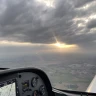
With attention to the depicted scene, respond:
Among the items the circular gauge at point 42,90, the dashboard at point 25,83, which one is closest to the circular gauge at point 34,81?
the dashboard at point 25,83

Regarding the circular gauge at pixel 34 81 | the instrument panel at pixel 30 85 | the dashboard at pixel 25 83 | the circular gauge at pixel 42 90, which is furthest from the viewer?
the circular gauge at pixel 42 90

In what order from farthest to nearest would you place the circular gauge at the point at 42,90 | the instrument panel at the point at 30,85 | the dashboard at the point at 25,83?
the circular gauge at the point at 42,90 < the instrument panel at the point at 30,85 < the dashboard at the point at 25,83

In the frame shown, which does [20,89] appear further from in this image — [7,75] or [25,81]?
[7,75]

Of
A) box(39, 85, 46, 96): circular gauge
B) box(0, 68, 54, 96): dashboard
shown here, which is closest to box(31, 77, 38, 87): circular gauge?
box(0, 68, 54, 96): dashboard

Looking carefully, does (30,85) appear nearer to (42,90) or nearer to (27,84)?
(27,84)

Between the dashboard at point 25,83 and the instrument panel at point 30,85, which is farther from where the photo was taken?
the instrument panel at point 30,85

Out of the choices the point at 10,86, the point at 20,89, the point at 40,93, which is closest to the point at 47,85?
the point at 40,93

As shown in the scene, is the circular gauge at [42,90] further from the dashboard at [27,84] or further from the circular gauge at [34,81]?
the circular gauge at [34,81]

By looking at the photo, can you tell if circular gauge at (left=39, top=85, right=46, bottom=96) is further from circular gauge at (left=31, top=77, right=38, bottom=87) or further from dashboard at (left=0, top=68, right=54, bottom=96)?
circular gauge at (left=31, top=77, right=38, bottom=87)
